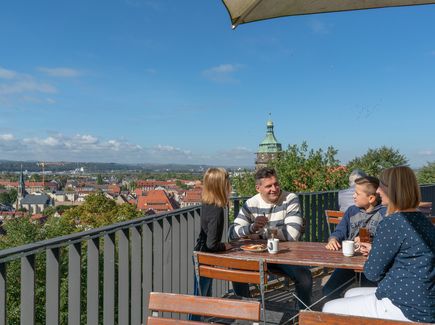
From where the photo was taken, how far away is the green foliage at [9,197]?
114 m

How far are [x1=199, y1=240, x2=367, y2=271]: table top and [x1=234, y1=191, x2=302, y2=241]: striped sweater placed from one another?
206 millimetres

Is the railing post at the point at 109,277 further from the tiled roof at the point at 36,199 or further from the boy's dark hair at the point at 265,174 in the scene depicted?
the tiled roof at the point at 36,199

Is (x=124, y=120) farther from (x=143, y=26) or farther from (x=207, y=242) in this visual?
(x=207, y=242)

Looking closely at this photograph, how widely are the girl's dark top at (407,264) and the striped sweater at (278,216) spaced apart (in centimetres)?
146

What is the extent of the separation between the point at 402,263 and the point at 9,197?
420 feet

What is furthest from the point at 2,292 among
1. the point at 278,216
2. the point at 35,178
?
the point at 35,178

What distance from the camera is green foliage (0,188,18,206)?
114 m

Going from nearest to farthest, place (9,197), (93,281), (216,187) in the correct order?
(93,281), (216,187), (9,197)

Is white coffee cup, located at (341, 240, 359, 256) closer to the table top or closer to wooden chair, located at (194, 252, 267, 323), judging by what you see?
the table top

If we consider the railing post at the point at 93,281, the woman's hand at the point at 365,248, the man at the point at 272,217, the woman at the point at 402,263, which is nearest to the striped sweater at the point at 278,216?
the man at the point at 272,217

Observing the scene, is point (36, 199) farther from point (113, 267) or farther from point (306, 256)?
point (306, 256)

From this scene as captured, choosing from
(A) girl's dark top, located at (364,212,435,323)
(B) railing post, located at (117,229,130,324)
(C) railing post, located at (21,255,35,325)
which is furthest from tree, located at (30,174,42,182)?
(A) girl's dark top, located at (364,212,435,323)

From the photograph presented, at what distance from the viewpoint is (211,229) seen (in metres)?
3.47

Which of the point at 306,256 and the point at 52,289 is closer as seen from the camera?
the point at 52,289
